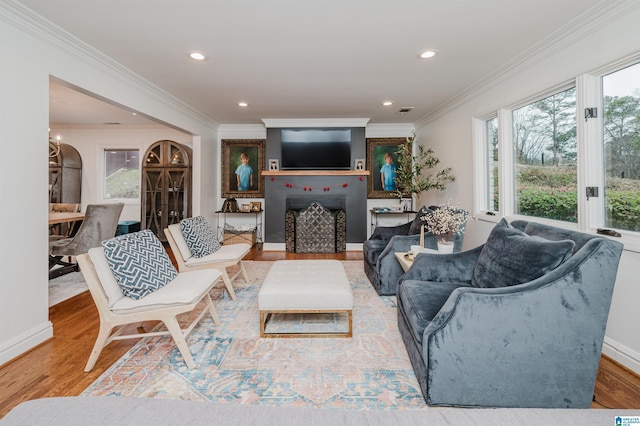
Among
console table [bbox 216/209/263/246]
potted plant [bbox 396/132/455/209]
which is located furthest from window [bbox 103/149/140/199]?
potted plant [bbox 396/132/455/209]

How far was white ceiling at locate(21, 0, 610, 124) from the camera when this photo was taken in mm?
2223

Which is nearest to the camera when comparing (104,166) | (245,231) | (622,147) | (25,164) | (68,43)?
(622,147)

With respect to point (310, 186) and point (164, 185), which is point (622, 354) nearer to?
point (310, 186)

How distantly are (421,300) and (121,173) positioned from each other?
695 centimetres

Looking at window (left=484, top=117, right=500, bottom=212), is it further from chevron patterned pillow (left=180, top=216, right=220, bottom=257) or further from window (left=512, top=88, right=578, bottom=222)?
chevron patterned pillow (left=180, top=216, right=220, bottom=257)

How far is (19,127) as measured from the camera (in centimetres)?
225

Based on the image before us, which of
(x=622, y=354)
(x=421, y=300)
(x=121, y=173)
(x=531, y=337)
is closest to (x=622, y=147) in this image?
(x=622, y=354)

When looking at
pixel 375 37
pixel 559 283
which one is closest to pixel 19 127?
pixel 375 37

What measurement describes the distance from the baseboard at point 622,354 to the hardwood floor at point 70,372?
0.04 meters

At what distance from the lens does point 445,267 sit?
93.7 inches

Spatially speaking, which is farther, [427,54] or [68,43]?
[427,54]

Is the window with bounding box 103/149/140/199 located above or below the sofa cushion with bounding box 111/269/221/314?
above

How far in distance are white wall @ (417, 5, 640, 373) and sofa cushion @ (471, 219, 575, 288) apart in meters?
0.92

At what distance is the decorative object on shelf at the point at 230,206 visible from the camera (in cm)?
614
